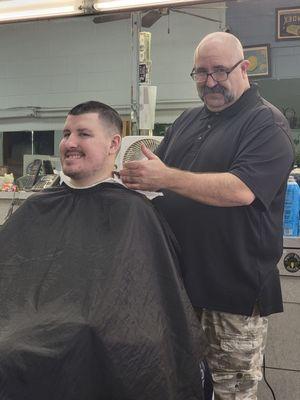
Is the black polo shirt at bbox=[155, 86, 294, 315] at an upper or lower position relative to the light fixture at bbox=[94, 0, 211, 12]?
lower

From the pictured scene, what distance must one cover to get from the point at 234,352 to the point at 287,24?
4.74 metres

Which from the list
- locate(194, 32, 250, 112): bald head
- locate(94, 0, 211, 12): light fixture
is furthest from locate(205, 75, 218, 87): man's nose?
→ locate(94, 0, 211, 12): light fixture

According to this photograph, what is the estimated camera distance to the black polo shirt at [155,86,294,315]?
1.46m

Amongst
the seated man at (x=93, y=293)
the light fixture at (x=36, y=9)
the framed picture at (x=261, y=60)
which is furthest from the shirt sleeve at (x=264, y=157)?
the framed picture at (x=261, y=60)

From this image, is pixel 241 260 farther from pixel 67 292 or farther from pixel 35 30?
pixel 35 30

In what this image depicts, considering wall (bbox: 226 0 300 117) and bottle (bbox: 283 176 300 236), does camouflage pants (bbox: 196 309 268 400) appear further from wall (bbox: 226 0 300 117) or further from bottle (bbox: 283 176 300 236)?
wall (bbox: 226 0 300 117)

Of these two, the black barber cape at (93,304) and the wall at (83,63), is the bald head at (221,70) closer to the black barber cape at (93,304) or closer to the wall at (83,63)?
the black barber cape at (93,304)

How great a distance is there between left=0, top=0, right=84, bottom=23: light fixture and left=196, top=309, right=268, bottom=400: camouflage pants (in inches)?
58.7

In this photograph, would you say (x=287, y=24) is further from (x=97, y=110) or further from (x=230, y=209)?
(x=230, y=209)

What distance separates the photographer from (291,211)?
2285 mm

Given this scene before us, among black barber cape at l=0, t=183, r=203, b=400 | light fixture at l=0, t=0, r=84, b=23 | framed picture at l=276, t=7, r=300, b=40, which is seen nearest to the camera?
black barber cape at l=0, t=183, r=203, b=400

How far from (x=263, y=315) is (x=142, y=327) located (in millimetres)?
440

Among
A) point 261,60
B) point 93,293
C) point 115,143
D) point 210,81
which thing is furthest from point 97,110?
point 261,60

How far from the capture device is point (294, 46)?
17.7 ft
